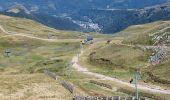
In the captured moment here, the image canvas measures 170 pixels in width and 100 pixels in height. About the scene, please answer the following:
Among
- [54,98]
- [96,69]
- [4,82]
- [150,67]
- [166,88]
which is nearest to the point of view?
[54,98]

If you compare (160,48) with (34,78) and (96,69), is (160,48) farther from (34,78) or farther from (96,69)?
(34,78)

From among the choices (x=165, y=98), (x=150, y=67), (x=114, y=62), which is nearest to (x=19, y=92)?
(x=165, y=98)

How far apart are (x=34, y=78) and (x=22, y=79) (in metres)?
3.77

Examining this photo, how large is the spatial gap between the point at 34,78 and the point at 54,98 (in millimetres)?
28742

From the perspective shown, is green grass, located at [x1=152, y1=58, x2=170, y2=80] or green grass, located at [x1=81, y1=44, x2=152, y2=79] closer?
green grass, located at [x1=152, y1=58, x2=170, y2=80]

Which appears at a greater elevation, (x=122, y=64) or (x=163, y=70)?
(x=122, y=64)

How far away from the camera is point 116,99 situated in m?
104

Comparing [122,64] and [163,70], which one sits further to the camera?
[122,64]

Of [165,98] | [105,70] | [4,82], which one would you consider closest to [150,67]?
[105,70]

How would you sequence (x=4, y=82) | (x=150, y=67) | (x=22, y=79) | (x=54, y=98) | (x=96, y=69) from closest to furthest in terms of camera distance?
(x=54, y=98) → (x=4, y=82) → (x=22, y=79) → (x=150, y=67) → (x=96, y=69)

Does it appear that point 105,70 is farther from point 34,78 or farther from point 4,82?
point 4,82

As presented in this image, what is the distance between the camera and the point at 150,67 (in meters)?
172

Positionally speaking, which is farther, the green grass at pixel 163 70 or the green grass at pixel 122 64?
the green grass at pixel 122 64

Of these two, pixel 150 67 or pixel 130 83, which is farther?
pixel 150 67
